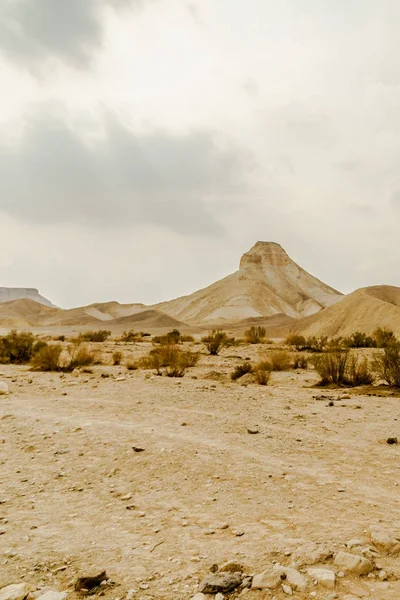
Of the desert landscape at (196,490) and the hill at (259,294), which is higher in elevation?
the hill at (259,294)

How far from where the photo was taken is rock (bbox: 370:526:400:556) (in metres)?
3.21

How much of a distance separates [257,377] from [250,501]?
8583 millimetres

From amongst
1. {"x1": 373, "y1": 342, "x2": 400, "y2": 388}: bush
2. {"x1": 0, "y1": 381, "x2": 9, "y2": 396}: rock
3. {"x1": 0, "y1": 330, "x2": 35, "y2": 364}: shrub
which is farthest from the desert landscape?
{"x1": 0, "y1": 330, "x2": 35, "y2": 364}: shrub

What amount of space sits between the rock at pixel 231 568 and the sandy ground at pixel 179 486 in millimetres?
117

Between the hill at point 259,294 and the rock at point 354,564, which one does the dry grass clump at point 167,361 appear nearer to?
the rock at point 354,564

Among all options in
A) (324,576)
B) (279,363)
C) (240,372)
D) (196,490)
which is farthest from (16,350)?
(324,576)

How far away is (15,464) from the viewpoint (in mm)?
5453

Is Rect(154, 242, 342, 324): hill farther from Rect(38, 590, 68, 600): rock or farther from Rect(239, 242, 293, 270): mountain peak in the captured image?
Rect(38, 590, 68, 600): rock

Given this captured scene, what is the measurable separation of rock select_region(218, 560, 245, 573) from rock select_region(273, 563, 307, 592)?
0.22 metres

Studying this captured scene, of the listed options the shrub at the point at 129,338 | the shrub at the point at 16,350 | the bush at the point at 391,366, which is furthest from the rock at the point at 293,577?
the shrub at the point at 129,338

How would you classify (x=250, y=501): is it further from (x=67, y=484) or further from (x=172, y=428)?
(x=172, y=428)

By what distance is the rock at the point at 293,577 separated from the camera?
277 centimetres

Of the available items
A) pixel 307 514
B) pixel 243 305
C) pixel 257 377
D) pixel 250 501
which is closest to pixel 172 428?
pixel 250 501

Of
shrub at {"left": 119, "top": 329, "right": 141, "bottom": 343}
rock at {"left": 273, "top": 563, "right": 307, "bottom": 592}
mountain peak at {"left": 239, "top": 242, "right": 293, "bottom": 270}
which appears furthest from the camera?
mountain peak at {"left": 239, "top": 242, "right": 293, "bottom": 270}
